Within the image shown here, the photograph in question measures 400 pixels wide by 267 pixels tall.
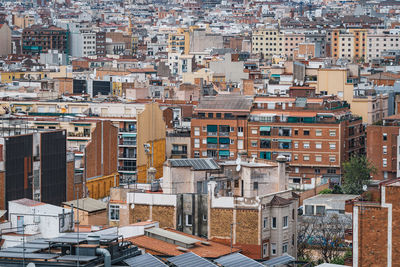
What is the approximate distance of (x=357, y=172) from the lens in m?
52.2

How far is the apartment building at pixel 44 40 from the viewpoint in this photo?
137875 millimetres

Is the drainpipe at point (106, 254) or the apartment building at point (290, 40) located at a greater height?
the apartment building at point (290, 40)

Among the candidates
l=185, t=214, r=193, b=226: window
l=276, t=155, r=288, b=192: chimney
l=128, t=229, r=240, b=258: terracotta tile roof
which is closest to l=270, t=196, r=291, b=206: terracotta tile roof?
l=185, t=214, r=193, b=226: window

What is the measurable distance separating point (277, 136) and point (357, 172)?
4.80m

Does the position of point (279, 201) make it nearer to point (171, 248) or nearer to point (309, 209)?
point (171, 248)

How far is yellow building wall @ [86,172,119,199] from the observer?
144 feet

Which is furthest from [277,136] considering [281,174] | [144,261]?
[144,261]


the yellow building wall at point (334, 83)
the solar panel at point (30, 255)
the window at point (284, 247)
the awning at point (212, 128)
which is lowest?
the window at point (284, 247)

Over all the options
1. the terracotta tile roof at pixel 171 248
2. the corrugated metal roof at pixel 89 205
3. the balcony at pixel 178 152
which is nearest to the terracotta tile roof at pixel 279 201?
the terracotta tile roof at pixel 171 248

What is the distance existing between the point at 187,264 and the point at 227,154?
32.8 meters

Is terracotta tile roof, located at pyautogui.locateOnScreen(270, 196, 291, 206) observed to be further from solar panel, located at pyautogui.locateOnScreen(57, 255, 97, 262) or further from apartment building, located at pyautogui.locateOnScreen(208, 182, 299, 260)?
solar panel, located at pyautogui.locateOnScreen(57, 255, 97, 262)

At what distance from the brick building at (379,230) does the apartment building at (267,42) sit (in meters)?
112

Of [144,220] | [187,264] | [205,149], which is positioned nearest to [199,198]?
[144,220]

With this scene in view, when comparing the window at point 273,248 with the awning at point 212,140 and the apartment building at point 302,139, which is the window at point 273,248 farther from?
the awning at point 212,140
